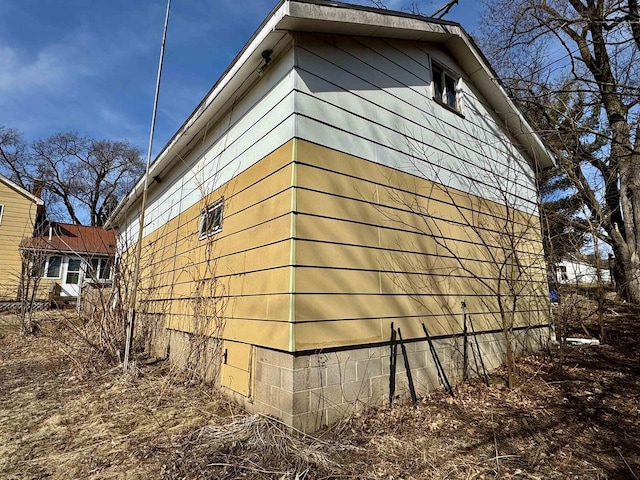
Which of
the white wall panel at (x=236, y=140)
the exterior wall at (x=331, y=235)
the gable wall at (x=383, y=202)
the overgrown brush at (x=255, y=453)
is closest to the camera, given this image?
the overgrown brush at (x=255, y=453)

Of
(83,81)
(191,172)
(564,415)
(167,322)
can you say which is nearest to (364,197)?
(564,415)

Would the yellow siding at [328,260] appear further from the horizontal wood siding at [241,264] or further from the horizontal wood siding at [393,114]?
the horizontal wood siding at [393,114]

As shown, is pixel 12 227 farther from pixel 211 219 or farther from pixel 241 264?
pixel 241 264

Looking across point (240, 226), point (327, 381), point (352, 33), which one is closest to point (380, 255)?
point (327, 381)

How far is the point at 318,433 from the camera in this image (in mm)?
3307

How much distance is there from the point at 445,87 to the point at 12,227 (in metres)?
19.5

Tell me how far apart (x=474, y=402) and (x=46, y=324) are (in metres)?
11.0

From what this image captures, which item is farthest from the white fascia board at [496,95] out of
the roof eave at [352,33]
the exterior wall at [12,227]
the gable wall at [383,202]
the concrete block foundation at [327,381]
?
the exterior wall at [12,227]

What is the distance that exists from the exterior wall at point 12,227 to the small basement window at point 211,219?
14.6m

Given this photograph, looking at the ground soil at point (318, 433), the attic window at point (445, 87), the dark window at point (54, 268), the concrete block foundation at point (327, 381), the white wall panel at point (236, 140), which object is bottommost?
the ground soil at point (318, 433)

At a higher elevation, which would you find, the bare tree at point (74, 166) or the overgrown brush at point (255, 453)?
the bare tree at point (74, 166)

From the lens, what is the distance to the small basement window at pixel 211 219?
17.2 feet

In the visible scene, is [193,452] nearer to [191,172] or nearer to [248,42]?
[248,42]

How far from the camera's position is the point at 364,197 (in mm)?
4246
